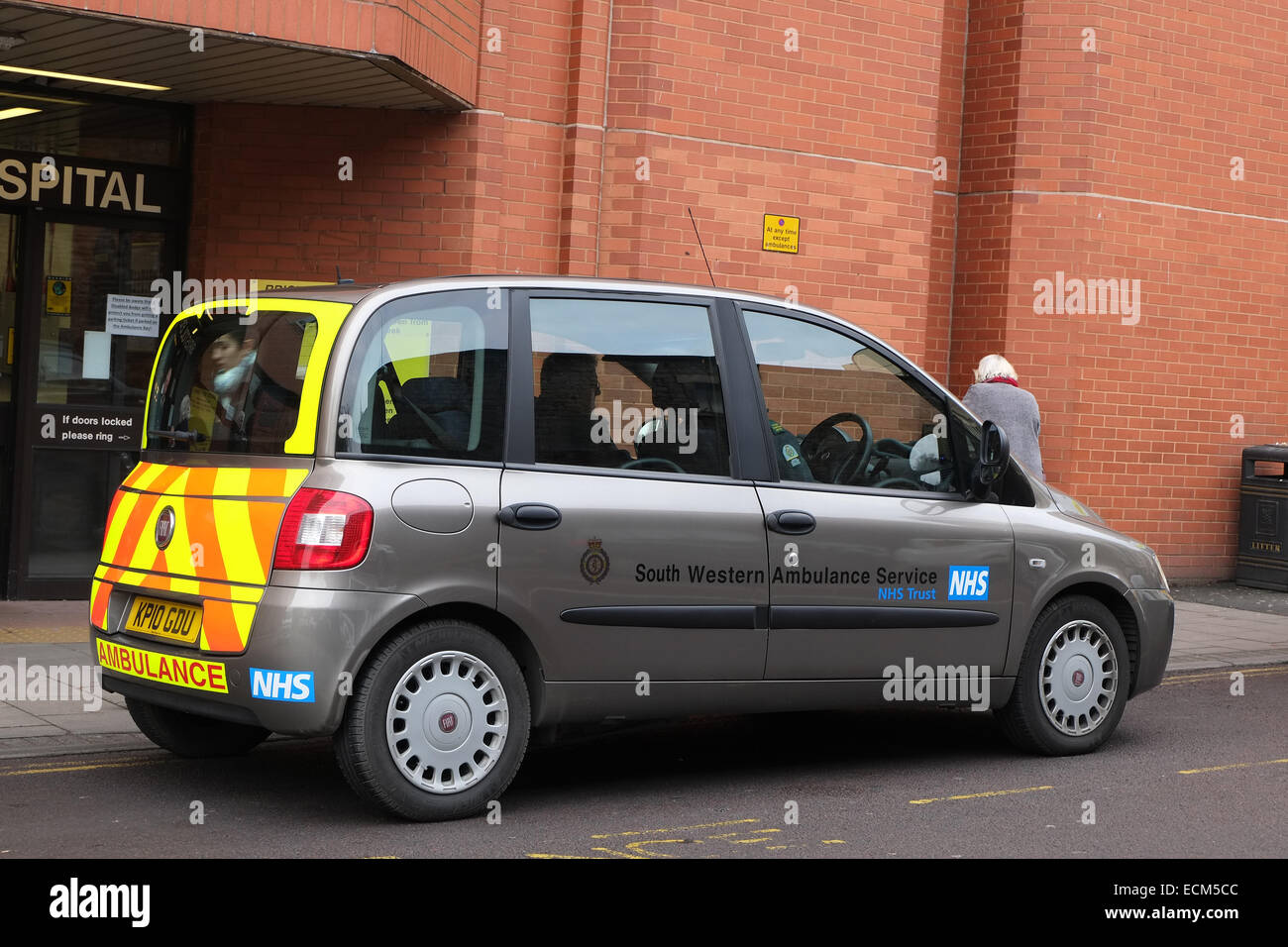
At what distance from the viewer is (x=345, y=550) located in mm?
5445

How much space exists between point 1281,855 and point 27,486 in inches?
321

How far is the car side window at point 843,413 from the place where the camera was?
6.48m

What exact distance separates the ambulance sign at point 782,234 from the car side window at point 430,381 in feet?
21.4

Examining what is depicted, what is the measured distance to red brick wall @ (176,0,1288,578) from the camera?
11.2 meters

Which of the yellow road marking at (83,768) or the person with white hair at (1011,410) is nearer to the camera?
the yellow road marking at (83,768)

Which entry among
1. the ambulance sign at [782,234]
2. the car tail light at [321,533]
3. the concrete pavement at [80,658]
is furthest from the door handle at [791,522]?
the ambulance sign at [782,234]

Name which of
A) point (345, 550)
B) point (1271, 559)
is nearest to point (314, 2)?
point (345, 550)

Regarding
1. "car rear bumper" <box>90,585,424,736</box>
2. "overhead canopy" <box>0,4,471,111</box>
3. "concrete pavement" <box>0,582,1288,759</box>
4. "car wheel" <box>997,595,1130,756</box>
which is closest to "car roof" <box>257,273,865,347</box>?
"car rear bumper" <box>90,585,424,736</box>

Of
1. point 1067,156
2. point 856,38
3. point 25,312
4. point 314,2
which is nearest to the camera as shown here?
point 314,2

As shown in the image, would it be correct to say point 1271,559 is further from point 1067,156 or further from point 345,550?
point 345,550

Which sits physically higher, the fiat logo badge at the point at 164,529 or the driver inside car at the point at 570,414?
the driver inside car at the point at 570,414

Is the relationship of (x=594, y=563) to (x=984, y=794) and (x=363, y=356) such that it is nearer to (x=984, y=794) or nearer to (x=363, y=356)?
(x=363, y=356)

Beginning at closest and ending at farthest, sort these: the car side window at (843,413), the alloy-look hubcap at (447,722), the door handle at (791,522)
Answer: the alloy-look hubcap at (447,722)
the door handle at (791,522)
the car side window at (843,413)

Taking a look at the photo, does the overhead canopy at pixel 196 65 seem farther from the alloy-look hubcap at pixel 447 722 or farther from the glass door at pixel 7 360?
the alloy-look hubcap at pixel 447 722
